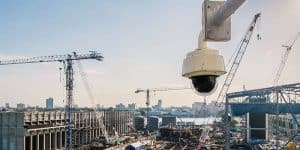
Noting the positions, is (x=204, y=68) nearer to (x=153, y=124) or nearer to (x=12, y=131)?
(x=12, y=131)

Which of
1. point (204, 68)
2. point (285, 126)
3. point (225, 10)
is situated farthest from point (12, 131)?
point (225, 10)

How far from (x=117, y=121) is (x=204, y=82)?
10222 centimetres

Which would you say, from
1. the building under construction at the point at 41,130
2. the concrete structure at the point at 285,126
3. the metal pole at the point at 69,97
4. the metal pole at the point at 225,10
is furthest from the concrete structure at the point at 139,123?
the metal pole at the point at 225,10

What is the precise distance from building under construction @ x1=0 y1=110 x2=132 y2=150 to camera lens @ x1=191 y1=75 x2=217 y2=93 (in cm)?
5314

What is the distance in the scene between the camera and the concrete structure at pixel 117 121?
3716 inches

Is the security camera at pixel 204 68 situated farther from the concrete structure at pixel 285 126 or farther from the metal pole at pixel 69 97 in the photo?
the metal pole at pixel 69 97

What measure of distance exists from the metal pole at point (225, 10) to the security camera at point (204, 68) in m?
0.19

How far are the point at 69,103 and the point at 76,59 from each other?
28.1 feet

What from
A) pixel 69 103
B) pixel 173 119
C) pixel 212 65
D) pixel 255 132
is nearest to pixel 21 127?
pixel 69 103

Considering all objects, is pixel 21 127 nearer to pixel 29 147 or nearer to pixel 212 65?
pixel 29 147

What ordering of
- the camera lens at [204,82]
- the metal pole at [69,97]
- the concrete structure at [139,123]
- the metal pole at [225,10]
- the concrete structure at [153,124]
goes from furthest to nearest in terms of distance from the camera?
the concrete structure at [139,123]
the concrete structure at [153,124]
the metal pole at [69,97]
the camera lens at [204,82]
the metal pole at [225,10]

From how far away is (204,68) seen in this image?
2127mm

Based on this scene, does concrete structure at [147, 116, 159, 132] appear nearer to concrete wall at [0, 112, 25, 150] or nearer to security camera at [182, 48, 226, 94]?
concrete wall at [0, 112, 25, 150]

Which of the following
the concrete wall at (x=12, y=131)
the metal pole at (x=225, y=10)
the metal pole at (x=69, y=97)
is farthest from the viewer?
the metal pole at (x=69, y=97)
